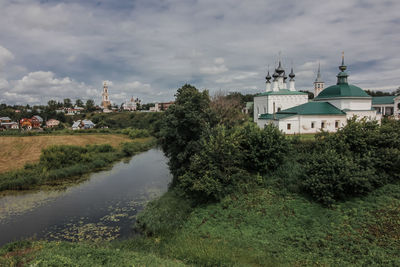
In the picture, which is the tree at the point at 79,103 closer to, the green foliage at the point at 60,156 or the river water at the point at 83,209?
the green foliage at the point at 60,156

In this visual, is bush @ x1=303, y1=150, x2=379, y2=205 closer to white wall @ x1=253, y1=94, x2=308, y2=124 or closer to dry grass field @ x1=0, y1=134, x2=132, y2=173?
white wall @ x1=253, y1=94, x2=308, y2=124

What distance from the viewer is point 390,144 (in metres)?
14.1

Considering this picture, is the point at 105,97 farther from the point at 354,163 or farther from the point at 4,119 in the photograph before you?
the point at 354,163

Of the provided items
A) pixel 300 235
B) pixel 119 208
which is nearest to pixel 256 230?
pixel 300 235

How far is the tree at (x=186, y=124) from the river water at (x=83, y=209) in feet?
12.9

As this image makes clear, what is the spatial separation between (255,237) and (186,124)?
9.98 meters

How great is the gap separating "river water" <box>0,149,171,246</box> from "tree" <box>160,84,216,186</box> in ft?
12.9

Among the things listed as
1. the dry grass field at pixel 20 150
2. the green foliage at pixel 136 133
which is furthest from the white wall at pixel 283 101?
the green foliage at pixel 136 133

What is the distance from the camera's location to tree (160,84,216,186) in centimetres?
1766

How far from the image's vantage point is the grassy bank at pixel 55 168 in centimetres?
2048

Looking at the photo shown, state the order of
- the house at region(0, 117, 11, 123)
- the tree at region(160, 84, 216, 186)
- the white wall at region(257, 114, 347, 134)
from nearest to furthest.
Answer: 1. the tree at region(160, 84, 216, 186)
2. the white wall at region(257, 114, 347, 134)
3. the house at region(0, 117, 11, 123)

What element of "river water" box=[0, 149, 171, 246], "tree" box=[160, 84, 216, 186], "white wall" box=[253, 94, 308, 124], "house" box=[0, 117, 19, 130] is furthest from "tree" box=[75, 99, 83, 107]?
"tree" box=[160, 84, 216, 186]

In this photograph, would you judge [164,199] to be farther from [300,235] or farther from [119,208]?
[300,235]

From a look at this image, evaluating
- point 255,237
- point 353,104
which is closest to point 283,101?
point 353,104
